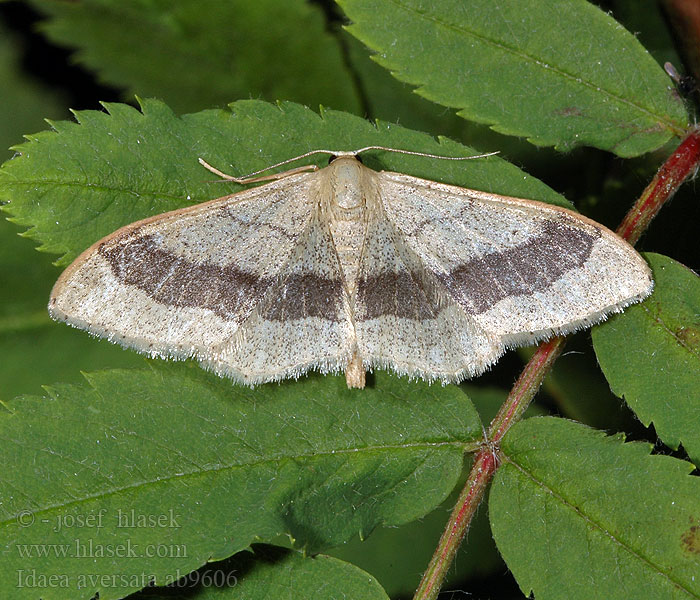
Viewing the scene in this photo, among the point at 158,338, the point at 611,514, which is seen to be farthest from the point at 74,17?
the point at 611,514

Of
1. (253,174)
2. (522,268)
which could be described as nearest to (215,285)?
(253,174)

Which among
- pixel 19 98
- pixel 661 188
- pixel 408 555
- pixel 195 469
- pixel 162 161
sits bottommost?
pixel 408 555

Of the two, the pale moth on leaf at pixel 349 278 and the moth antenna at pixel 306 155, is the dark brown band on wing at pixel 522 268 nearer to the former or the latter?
the pale moth on leaf at pixel 349 278

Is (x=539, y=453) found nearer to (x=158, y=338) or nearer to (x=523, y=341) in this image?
(x=523, y=341)

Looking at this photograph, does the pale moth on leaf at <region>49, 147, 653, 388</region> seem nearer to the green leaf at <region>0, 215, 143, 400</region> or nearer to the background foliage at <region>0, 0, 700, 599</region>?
the background foliage at <region>0, 0, 700, 599</region>

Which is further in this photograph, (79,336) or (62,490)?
(79,336)

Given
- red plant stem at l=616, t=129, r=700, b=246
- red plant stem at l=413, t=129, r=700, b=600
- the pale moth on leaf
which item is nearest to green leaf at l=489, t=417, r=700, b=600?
red plant stem at l=413, t=129, r=700, b=600
